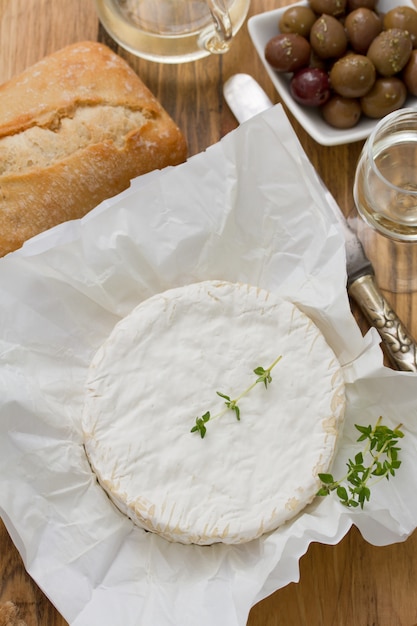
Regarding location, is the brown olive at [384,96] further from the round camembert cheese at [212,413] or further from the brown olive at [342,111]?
the round camembert cheese at [212,413]

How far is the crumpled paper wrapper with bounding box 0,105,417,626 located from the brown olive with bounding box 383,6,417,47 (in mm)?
230

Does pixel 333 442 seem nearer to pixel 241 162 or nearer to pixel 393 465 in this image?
pixel 393 465

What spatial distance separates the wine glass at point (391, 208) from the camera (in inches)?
47.2

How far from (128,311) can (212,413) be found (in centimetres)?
19

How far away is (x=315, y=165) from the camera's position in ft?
4.13

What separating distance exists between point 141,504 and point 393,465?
31 cm

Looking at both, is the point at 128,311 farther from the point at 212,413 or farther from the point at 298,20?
the point at 298,20

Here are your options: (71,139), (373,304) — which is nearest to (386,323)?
(373,304)

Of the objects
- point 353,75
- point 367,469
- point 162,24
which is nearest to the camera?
point 367,469

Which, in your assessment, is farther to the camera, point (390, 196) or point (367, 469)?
point (390, 196)

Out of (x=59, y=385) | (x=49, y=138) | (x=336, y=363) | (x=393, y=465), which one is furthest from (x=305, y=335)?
(x=49, y=138)

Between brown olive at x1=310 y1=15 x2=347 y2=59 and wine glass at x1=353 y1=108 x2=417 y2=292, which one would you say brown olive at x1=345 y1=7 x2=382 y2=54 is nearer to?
brown olive at x1=310 y1=15 x2=347 y2=59

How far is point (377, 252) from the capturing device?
123 cm

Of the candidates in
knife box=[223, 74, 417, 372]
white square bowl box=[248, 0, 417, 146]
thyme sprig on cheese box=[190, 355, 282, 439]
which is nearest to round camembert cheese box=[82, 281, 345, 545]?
thyme sprig on cheese box=[190, 355, 282, 439]
